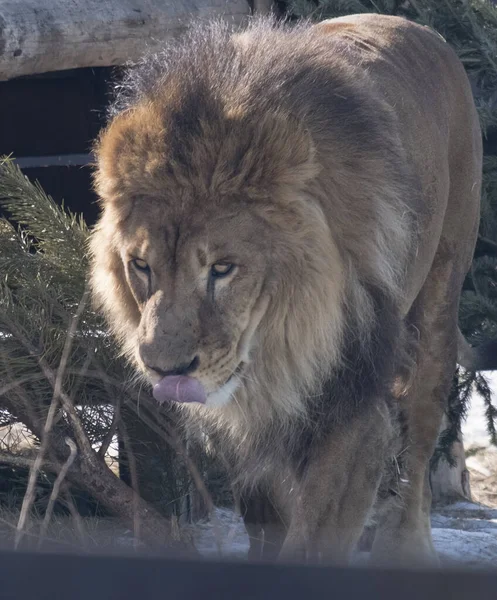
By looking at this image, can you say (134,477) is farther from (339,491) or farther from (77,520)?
(339,491)

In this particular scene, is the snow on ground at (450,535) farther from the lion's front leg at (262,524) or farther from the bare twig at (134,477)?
A: the bare twig at (134,477)

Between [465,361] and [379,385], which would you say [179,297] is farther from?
[465,361]

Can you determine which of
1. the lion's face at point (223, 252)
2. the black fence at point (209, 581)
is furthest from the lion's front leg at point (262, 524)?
the black fence at point (209, 581)

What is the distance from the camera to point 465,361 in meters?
3.40

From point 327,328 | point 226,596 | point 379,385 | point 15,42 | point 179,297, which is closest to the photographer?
point 226,596

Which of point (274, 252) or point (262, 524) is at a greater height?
point (274, 252)

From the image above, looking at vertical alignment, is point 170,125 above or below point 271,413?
above

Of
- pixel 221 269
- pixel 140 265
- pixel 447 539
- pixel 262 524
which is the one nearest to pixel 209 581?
pixel 221 269

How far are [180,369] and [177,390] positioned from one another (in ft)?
0.13

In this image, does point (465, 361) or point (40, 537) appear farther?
point (465, 361)

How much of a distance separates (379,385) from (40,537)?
0.84m

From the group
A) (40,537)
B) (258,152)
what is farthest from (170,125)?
(40,537)

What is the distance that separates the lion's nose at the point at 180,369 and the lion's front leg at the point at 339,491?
486 mm

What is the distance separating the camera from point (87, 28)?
3445 mm
